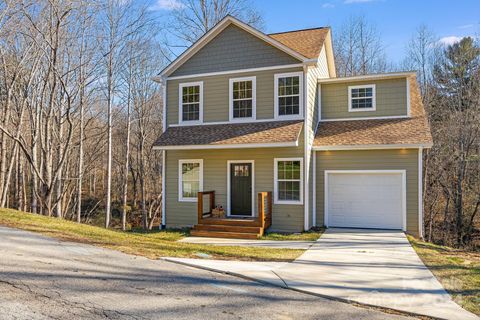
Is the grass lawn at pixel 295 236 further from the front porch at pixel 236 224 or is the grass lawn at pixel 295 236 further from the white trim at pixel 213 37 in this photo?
the white trim at pixel 213 37

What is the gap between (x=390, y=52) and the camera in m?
25.5

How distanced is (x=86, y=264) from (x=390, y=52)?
2561 cm

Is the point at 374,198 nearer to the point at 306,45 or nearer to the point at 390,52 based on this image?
the point at 306,45

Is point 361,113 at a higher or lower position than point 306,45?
lower

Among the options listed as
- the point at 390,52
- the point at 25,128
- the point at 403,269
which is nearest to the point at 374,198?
the point at 403,269

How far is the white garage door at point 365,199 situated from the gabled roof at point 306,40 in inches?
177

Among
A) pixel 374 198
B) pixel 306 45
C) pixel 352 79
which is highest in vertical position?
pixel 306 45

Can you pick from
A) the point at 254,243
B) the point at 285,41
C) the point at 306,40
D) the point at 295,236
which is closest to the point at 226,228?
the point at 254,243

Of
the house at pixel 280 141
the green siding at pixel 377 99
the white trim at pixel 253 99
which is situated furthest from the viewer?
the green siding at pixel 377 99

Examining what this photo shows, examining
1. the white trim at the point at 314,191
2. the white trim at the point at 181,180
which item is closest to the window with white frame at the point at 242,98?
the white trim at the point at 181,180

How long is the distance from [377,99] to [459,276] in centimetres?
803

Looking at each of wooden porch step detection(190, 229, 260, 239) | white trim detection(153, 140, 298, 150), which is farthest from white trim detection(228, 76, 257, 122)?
wooden porch step detection(190, 229, 260, 239)

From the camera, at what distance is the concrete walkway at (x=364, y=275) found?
199 inches

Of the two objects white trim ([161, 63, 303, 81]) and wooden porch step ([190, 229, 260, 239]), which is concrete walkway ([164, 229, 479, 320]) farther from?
white trim ([161, 63, 303, 81])
